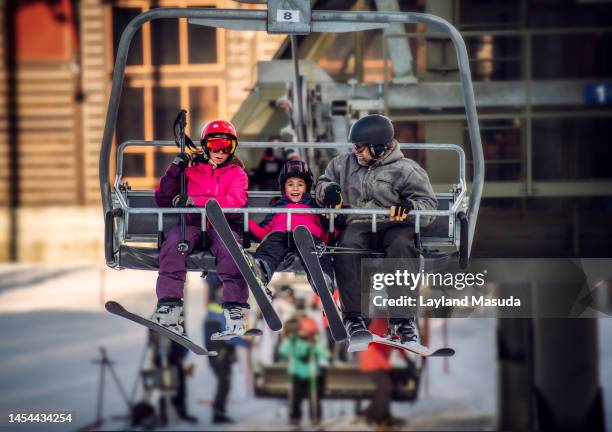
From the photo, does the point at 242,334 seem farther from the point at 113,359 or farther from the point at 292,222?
the point at 113,359

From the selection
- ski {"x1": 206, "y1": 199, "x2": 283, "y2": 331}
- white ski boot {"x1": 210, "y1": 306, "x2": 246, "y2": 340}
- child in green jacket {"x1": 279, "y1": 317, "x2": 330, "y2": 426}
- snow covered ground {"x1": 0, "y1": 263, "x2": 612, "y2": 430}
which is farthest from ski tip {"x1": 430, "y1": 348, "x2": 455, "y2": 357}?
snow covered ground {"x1": 0, "y1": 263, "x2": 612, "y2": 430}

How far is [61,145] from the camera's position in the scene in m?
19.2

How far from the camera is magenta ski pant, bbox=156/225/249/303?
5.43 meters

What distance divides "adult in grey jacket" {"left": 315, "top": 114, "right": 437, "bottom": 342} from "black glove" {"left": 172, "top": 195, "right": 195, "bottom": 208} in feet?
1.89

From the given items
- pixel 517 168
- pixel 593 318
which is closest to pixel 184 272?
pixel 517 168

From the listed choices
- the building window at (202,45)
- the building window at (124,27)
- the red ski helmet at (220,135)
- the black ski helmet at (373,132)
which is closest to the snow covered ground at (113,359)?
the building window at (124,27)

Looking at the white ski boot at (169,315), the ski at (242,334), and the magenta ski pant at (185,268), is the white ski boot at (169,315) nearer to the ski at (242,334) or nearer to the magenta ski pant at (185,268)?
the magenta ski pant at (185,268)

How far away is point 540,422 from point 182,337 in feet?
40.7

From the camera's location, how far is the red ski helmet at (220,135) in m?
5.37

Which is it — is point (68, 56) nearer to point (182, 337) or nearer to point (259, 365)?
point (259, 365)

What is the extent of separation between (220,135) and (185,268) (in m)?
0.62

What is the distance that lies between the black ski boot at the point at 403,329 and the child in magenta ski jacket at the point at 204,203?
25.9 inches

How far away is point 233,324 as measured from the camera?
5.39 metres

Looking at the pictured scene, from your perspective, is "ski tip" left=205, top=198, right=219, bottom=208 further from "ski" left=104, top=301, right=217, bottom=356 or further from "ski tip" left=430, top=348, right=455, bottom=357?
"ski tip" left=430, top=348, right=455, bottom=357
